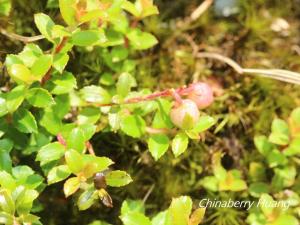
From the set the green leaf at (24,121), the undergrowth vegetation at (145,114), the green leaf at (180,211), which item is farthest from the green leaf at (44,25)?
the green leaf at (180,211)

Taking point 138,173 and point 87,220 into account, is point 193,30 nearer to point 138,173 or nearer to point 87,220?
point 138,173

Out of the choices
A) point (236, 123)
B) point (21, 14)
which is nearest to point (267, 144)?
point (236, 123)

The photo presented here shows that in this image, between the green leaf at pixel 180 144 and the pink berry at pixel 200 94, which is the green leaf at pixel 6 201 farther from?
the pink berry at pixel 200 94

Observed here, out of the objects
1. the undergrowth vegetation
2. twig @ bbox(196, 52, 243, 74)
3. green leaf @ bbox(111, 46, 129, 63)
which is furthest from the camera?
twig @ bbox(196, 52, 243, 74)

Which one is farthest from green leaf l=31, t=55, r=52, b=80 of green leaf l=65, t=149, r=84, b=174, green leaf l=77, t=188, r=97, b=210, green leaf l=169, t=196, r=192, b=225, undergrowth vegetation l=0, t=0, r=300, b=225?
green leaf l=169, t=196, r=192, b=225

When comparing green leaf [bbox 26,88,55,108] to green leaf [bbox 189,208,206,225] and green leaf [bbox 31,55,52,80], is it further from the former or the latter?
green leaf [bbox 189,208,206,225]

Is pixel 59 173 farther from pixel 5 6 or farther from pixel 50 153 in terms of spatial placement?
pixel 5 6

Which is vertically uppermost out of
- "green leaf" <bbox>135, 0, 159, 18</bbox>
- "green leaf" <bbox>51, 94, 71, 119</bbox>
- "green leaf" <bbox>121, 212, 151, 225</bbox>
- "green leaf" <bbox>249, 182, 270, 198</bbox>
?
"green leaf" <bbox>135, 0, 159, 18</bbox>
